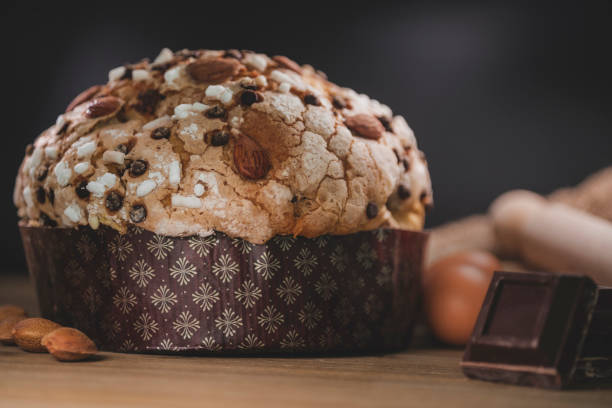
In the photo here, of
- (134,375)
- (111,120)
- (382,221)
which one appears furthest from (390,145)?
(134,375)

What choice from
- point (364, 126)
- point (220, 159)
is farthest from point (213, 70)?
point (364, 126)

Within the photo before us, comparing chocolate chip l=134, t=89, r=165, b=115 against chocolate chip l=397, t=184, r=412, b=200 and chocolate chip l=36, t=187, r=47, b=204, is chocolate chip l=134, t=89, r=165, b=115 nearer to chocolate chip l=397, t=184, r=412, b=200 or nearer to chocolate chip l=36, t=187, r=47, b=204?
chocolate chip l=36, t=187, r=47, b=204

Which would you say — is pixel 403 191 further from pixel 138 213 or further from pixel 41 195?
pixel 41 195

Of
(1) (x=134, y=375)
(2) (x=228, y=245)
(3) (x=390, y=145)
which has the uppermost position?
(3) (x=390, y=145)

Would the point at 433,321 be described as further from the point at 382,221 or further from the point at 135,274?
the point at 135,274

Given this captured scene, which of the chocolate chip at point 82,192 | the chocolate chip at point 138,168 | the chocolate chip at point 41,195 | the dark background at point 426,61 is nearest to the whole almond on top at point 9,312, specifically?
the chocolate chip at point 41,195

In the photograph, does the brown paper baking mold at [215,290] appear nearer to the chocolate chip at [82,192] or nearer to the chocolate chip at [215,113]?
the chocolate chip at [82,192]
